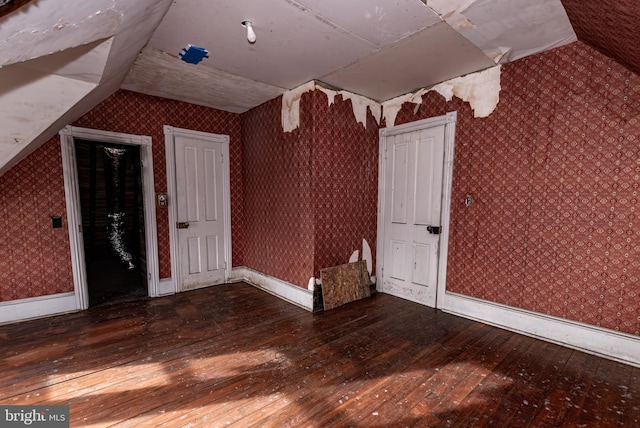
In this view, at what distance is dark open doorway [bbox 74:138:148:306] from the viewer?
5.16m

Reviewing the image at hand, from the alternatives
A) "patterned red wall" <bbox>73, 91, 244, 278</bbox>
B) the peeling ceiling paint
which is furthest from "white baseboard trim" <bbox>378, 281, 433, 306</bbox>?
"patterned red wall" <bbox>73, 91, 244, 278</bbox>

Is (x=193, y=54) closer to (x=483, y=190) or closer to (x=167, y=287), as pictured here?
(x=167, y=287)

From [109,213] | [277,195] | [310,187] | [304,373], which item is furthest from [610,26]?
[109,213]

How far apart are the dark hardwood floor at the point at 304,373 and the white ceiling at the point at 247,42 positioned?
1792 mm

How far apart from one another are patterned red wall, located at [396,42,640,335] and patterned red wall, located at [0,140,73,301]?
4571mm

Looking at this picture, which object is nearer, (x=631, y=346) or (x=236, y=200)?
(x=631, y=346)

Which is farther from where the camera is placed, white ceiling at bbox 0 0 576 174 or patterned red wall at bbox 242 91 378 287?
patterned red wall at bbox 242 91 378 287

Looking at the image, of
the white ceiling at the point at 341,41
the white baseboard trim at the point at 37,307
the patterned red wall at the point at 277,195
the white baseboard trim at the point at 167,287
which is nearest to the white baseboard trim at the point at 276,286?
the patterned red wall at the point at 277,195

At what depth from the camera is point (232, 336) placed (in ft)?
9.17

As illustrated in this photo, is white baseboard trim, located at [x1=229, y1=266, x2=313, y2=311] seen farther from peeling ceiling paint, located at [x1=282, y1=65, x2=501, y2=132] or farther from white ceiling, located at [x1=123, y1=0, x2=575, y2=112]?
white ceiling, located at [x1=123, y1=0, x2=575, y2=112]

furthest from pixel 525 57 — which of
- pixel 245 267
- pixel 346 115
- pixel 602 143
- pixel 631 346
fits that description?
pixel 245 267

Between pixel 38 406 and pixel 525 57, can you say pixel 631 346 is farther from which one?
pixel 38 406

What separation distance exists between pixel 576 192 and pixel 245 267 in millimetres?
4251

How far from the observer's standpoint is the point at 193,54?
2.69m
